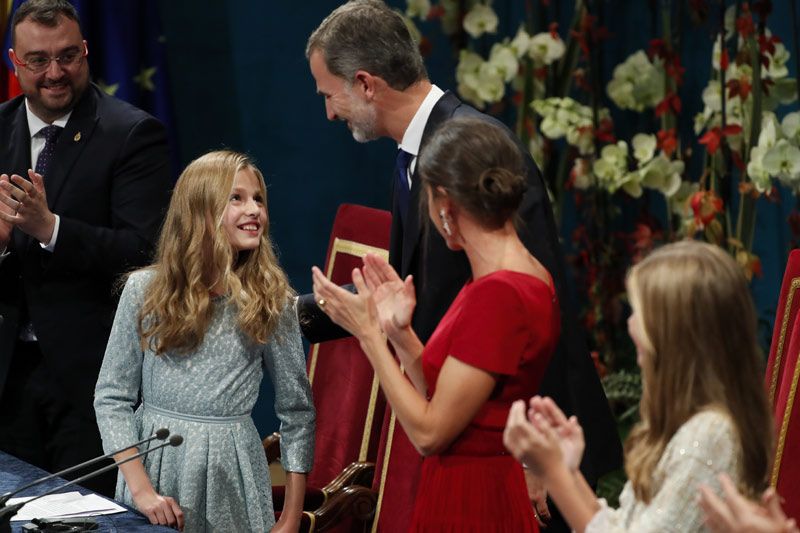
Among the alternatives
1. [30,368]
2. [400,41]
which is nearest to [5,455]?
[30,368]

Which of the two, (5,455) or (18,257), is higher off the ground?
(18,257)

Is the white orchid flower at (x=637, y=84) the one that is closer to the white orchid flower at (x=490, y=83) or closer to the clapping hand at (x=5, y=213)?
the white orchid flower at (x=490, y=83)

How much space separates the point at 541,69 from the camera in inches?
193

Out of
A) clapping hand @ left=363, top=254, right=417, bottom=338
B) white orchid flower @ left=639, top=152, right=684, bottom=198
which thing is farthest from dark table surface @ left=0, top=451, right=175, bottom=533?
white orchid flower @ left=639, top=152, right=684, bottom=198

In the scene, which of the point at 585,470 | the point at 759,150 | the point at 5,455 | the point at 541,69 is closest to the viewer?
the point at 585,470

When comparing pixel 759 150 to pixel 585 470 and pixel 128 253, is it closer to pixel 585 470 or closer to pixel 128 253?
pixel 585 470

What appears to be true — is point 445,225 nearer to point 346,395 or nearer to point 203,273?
point 203,273

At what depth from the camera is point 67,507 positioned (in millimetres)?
2691

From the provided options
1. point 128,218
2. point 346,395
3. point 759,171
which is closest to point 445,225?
point 346,395

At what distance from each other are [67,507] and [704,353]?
54.7 inches

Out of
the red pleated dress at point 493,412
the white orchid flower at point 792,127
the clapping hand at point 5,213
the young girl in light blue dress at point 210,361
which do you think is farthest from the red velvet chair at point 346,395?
the white orchid flower at point 792,127

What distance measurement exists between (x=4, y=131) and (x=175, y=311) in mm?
1123

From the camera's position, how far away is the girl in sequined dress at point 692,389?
1.87 m

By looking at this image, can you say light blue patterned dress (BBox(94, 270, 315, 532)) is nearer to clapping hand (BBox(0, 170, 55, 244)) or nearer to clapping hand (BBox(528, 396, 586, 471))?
clapping hand (BBox(0, 170, 55, 244))
